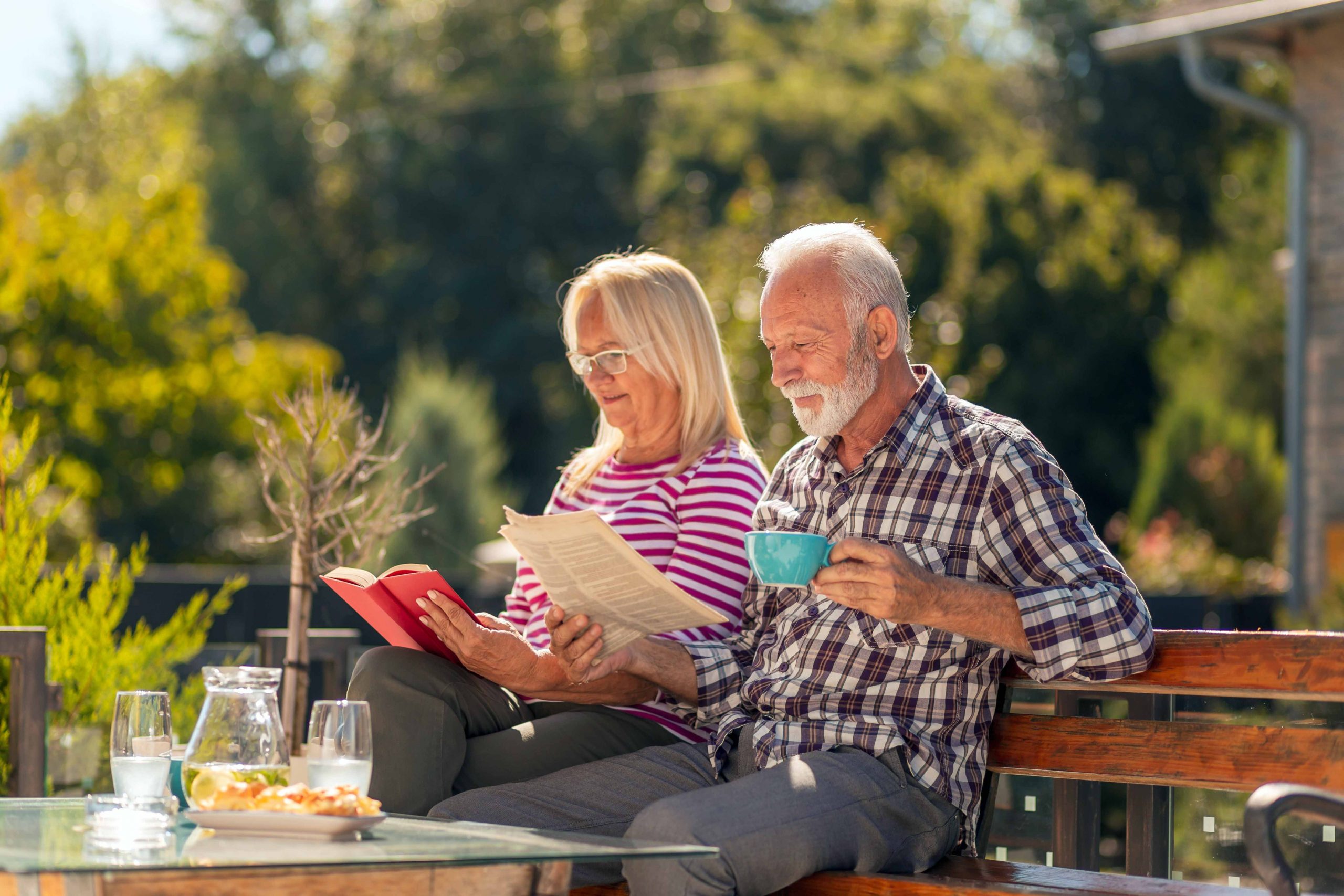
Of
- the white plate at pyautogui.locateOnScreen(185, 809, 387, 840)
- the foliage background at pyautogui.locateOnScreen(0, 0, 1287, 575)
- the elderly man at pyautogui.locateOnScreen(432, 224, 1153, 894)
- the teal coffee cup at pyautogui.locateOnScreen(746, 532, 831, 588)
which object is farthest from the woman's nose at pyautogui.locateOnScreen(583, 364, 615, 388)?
the foliage background at pyautogui.locateOnScreen(0, 0, 1287, 575)

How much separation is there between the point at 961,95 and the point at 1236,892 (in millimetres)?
26398

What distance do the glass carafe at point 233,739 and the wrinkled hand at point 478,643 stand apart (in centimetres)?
69

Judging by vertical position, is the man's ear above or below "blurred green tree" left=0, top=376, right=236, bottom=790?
above

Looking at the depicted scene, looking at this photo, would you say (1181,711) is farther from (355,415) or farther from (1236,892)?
(355,415)

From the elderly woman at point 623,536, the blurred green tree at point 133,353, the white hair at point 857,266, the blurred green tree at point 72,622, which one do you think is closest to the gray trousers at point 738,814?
the elderly woman at point 623,536

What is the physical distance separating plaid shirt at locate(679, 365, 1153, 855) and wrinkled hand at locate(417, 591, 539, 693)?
0.39 metres

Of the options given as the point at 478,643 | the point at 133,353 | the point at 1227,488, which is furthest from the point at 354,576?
the point at 1227,488

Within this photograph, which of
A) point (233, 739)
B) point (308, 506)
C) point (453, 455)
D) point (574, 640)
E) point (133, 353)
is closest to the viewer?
point (233, 739)

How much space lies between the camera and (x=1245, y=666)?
102 inches

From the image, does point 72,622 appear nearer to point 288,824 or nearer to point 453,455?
point 288,824

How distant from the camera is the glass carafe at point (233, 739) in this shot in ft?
7.41

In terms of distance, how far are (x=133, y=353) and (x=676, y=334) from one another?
14020 millimetres

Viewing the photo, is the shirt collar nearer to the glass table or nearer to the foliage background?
the glass table

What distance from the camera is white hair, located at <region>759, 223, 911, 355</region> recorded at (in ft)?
9.87
